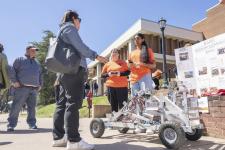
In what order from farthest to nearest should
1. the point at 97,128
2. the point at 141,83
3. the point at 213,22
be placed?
the point at 213,22
the point at 141,83
the point at 97,128

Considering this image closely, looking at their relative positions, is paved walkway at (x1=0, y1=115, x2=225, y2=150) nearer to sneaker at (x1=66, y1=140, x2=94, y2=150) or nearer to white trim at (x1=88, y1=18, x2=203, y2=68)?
sneaker at (x1=66, y1=140, x2=94, y2=150)

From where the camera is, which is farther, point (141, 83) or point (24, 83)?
point (24, 83)

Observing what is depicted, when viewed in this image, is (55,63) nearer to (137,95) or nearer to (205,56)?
(137,95)

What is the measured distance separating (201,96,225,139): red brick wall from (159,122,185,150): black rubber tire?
4.17ft

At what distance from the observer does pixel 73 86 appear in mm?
4492

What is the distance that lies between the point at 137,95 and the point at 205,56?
2.03 metres

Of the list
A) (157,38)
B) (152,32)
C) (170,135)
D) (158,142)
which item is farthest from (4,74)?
(157,38)

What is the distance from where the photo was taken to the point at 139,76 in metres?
6.26

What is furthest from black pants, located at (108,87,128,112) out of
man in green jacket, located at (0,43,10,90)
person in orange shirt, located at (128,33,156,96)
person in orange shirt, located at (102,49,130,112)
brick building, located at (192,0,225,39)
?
brick building, located at (192,0,225,39)

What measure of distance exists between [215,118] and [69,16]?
10.4 feet

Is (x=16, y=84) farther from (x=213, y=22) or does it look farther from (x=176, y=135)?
(x=213, y=22)

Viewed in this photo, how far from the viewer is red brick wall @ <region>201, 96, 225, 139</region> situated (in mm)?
5566

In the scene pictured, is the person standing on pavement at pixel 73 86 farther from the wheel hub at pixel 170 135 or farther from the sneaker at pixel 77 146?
the wheel hub at pixel 170 135

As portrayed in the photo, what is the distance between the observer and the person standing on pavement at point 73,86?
4320 mm
